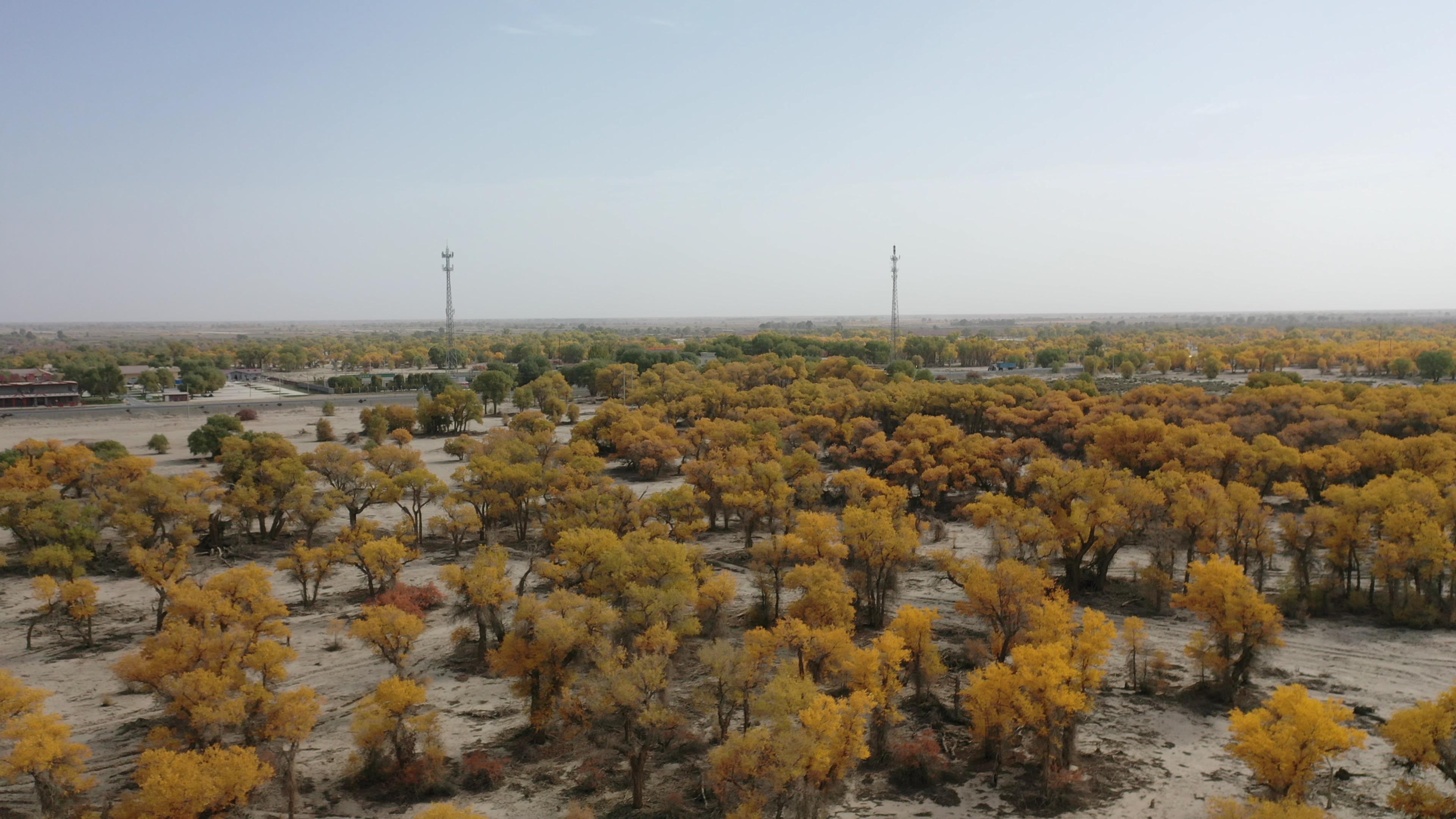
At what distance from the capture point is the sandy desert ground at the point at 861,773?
752 inches

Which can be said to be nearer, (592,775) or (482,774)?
(482,774)

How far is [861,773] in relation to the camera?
66.8 feet

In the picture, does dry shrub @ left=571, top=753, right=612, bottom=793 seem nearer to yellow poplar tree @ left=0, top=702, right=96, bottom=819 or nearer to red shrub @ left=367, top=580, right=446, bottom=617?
red shrub @ left=367, top=580, right=446, bottom=617

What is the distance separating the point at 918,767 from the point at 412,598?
1947cm

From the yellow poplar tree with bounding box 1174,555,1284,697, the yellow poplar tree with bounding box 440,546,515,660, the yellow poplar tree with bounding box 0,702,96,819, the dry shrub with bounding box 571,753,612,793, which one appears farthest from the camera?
the yellow poplar tree with bounding box 440,546,515,660

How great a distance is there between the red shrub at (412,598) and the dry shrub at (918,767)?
16.7m

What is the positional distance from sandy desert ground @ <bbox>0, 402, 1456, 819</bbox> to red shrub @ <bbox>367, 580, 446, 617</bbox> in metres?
0.95

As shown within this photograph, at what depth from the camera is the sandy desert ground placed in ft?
62.6

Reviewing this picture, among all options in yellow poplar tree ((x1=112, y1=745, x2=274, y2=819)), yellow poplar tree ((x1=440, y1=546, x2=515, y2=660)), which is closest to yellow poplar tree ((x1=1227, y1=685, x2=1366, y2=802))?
yellow poplar tree ((x1=440, y1=546, x2=515, y2=660))

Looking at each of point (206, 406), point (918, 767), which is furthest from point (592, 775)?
point (206, 406)

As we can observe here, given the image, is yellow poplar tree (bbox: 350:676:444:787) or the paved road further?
the paved road

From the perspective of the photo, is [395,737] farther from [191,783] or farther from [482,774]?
[191,783]

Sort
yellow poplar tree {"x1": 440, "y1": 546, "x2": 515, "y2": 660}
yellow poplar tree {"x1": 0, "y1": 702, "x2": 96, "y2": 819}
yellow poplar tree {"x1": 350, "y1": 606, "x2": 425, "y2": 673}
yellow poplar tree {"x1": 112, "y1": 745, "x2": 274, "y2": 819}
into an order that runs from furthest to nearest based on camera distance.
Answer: yellow poplar tree {"x1": 440, "y1": 546, "x2": 515, "y2": 660}, yellow poplar tree {"x1": 350, "y1": 606, "x2": 425, "y2": 673}, yellow poplar tree {"x1": 0, "y1": 702, "x2": 96, "y2": 819}, yellow poplar tree {"x1": 112, "y1": 745, "x2": 274, "y2": 819}

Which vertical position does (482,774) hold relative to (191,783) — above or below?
below
